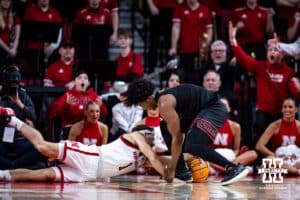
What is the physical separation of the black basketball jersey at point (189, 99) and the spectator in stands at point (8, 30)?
4.70m

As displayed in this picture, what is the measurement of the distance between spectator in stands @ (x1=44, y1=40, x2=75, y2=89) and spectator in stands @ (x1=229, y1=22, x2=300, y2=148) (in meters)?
2.73

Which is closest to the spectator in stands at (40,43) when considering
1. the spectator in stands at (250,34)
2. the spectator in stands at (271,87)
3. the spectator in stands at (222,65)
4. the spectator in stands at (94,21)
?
the spectator in stands at (94,21)

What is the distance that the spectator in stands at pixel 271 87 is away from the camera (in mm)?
13508

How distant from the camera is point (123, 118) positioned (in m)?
13.3

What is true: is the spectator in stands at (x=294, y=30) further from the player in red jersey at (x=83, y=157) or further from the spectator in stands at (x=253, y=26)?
the player in red jersey at (x=83, y=157)

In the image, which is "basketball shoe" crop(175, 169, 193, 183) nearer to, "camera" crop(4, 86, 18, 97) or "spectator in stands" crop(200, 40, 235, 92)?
"camera" crop(4, 86, 18, 97)

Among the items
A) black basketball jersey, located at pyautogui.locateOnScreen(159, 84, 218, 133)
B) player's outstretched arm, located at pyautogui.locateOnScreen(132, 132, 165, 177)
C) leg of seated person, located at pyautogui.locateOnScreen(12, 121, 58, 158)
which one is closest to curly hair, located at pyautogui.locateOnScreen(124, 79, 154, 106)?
black basketball jersey, located at pyautogui.locateOnScreen(159, 84, 218, 133)

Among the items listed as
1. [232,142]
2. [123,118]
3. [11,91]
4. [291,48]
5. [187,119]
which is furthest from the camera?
[291,48]

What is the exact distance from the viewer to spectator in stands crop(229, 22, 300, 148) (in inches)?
532

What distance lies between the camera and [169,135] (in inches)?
409

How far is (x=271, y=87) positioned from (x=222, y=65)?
1117 mm

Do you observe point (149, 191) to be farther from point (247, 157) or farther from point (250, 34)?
point (250, 34)

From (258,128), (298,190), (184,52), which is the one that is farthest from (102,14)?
(298,190)

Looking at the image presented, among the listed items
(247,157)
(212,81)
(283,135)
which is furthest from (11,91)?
(283,135)
